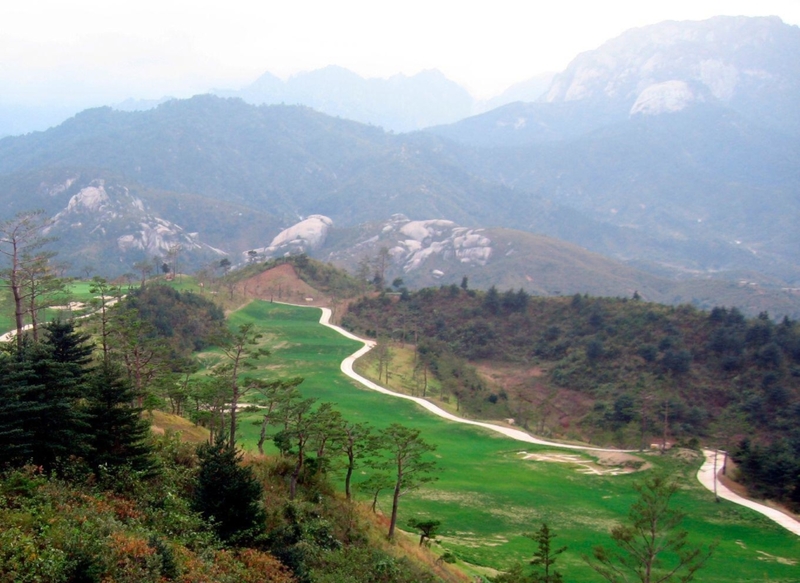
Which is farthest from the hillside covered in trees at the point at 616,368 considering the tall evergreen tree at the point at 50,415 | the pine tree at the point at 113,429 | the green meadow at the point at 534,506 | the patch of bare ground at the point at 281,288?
the tall evergreen tree at the point at 50,415

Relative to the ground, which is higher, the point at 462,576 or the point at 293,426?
the point at 293,426

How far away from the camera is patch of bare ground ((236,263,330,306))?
332ft

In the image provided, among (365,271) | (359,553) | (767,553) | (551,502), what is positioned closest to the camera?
(359,553)

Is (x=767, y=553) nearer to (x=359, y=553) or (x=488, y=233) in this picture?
(x=359, y=553)

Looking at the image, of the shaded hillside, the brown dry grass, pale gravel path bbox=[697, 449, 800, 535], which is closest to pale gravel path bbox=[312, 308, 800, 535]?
pale gravel path bbox=[697, 449, 800, 535]

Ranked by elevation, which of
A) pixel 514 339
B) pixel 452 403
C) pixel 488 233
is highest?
pixel 488 233

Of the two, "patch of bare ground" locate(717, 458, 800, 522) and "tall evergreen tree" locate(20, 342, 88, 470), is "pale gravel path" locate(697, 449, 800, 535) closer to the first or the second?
"patch of bare ground" locate(717, 458, 800, 522)

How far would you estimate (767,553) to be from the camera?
2833 cm

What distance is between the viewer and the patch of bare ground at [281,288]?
101 metres

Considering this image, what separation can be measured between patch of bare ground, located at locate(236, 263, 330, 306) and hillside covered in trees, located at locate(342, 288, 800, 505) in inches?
657

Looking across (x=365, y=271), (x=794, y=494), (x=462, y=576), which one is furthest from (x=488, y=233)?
(x=462, y=576)

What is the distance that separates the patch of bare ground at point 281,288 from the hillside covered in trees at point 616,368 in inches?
657

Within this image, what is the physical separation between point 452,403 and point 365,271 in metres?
57.5

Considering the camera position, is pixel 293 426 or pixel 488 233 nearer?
pixel 293 426
